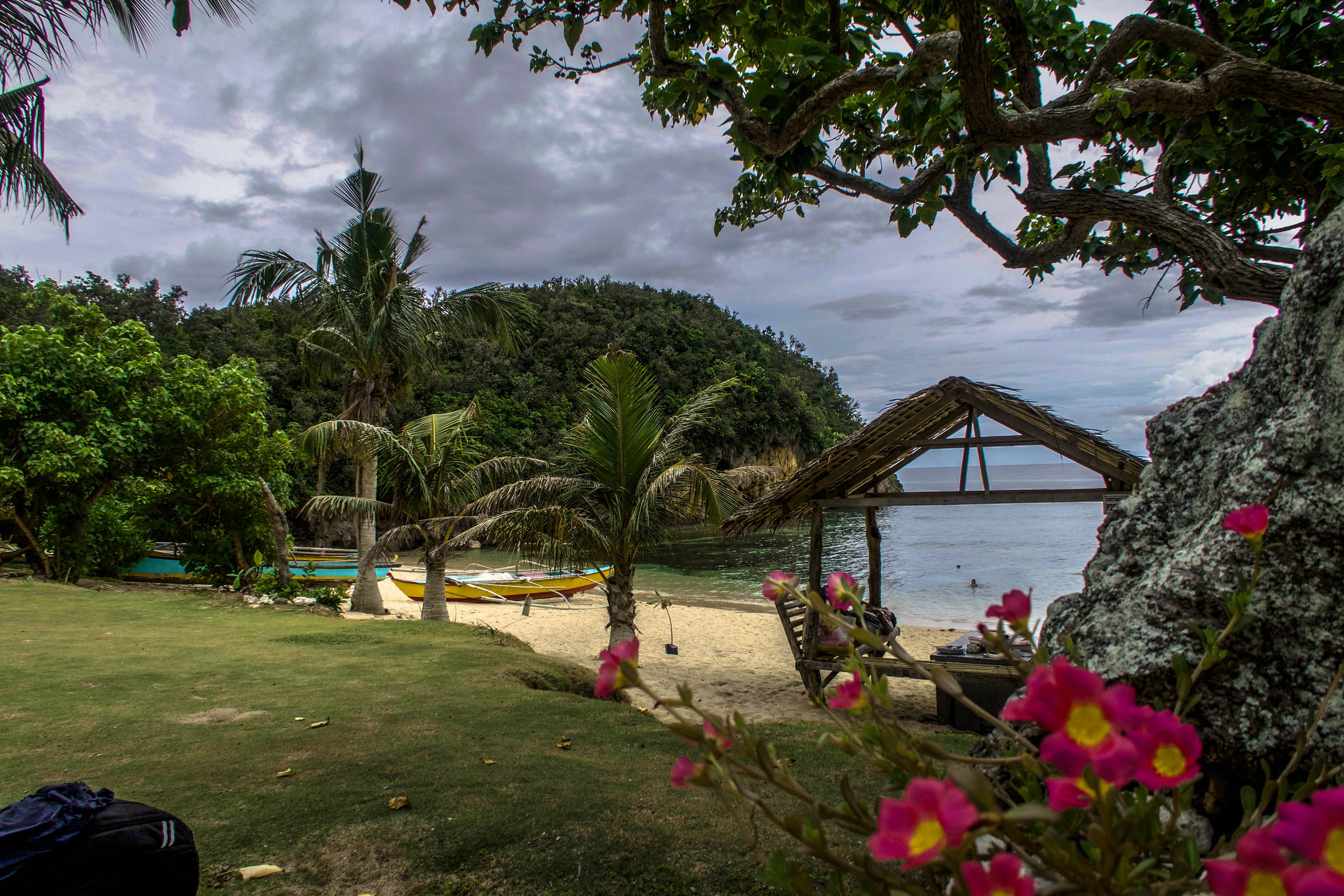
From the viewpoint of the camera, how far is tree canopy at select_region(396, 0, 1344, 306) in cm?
321

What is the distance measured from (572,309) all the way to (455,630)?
4600 cm

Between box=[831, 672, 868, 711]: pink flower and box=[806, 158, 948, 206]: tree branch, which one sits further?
box=[806, 158, 948, 206]: tree branch

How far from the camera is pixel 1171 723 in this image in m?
0.70

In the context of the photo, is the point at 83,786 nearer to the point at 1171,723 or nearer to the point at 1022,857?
the point at 1022,857

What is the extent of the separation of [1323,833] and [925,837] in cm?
30

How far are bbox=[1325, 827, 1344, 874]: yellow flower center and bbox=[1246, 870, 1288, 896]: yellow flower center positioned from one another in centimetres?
4

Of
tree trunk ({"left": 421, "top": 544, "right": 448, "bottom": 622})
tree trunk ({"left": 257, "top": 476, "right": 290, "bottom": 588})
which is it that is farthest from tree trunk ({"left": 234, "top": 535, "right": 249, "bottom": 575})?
tree trunk ({"left": 421, "top": 544, "right": 448, "bottom": 622})

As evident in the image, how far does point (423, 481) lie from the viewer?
39.7 ft

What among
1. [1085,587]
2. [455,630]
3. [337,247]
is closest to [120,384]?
[337,247]

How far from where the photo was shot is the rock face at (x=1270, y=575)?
172 centimetres

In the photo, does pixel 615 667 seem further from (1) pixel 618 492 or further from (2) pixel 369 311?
(2) pixel 369 311

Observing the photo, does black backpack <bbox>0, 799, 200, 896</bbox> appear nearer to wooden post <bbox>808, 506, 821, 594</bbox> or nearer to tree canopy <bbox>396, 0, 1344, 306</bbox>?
tree canopy <bbox>396, 0, 1344, 306</bbox>

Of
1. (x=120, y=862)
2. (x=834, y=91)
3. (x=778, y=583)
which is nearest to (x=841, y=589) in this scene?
(x=778, y=583)

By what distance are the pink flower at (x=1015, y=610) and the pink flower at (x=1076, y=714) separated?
213 millimetres
